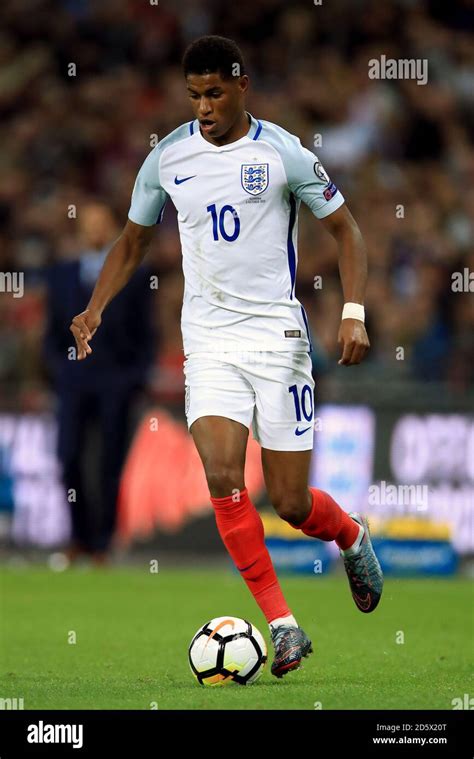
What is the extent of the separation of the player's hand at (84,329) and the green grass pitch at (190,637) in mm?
1354

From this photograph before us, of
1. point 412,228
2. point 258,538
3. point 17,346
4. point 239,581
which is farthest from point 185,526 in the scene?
point 258,538

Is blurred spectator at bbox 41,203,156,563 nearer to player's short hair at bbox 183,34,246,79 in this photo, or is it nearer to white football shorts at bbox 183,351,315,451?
white football shorts at bbox 183,351,315,451

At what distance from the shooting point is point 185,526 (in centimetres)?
1303

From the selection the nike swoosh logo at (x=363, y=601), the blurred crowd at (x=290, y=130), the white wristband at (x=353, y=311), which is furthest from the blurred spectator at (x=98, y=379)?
the white wristband at (x=353, y=311)

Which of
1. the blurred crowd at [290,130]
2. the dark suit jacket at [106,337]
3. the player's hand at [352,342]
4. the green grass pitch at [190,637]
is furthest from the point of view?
the blurred crowd at [290,130]

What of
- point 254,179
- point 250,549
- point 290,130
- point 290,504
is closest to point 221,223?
point 254,179

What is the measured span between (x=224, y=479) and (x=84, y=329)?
2.89 feet

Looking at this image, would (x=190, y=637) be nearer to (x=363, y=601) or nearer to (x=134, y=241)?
(x=363, y=601)

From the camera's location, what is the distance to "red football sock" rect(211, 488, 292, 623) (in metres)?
6.54

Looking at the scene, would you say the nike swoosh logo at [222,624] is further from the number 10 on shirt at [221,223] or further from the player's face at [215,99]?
the player's face at [215,99]

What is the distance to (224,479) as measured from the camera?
643cm

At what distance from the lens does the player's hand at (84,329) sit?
6.64 meters

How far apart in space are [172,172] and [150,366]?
228 inches

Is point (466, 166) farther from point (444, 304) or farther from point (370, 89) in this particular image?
point (444, 304)
